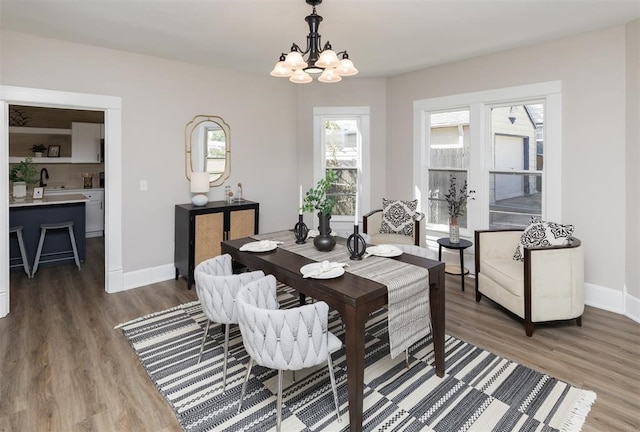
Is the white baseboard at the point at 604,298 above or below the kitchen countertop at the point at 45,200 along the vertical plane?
below

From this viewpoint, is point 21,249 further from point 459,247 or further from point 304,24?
point 459,247

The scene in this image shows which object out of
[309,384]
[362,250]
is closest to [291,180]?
[362,250]

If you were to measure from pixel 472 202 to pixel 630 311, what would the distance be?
1868 millimetres

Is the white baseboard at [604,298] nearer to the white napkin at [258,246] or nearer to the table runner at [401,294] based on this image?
the table runner at [401,294]

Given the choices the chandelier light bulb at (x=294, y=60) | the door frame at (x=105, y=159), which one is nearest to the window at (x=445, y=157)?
the chandelier light bulb at (x=294, y=60)

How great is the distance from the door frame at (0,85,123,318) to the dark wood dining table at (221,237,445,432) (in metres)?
2.10

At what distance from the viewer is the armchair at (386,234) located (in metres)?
4.50

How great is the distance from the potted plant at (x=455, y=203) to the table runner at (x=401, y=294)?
192 centimetres

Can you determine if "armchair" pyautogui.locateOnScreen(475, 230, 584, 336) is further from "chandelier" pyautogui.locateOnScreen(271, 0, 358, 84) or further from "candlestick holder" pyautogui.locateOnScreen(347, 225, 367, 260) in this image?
"chandelier" pyautogui.locateOnScreen(271, 0, 358, 84)

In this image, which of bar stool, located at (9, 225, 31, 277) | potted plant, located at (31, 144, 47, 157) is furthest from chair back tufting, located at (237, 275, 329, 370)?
potted plant, located at (31, 144, 47, 157)

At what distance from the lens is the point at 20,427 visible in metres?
2.03

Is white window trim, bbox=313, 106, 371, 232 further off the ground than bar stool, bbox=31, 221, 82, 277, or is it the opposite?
white window trim, bbox=313, 106, 371, 232

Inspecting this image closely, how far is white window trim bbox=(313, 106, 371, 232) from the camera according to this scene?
541 centimetres

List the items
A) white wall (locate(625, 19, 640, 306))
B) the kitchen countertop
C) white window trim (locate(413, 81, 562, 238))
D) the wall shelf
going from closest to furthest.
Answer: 1. white wall (locate(625, 19, 640, 306))
2. white window trim (locate(413, 81, 562, 238))
3. the kitchen countertop
4. the wall shelf
